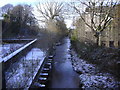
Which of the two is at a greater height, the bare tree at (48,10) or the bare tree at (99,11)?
the bare tree at (48,10)

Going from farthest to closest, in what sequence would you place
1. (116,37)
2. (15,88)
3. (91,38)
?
(91,38) < (116,37) < (15,88)

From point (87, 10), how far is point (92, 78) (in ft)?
18.1

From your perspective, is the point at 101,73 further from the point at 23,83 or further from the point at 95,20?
the point at 95,20

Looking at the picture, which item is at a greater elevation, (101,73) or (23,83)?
(23,83)

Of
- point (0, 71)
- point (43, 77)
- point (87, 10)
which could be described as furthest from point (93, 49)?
point (0, 71)

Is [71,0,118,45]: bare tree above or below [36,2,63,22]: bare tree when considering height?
below

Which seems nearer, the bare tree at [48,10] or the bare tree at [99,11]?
the bare tree at [99,11]

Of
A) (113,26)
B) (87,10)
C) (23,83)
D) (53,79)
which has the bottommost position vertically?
(53,79)

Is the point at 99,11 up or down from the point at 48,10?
down

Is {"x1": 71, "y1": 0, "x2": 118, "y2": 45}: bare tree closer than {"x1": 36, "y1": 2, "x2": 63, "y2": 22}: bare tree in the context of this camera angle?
Answer: Yes

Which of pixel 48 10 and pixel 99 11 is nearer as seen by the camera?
pixel 99 11

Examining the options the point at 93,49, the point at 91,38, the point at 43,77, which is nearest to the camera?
the point at 43,77

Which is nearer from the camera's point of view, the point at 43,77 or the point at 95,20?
the point at 43,77

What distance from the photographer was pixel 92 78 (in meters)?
4.78
